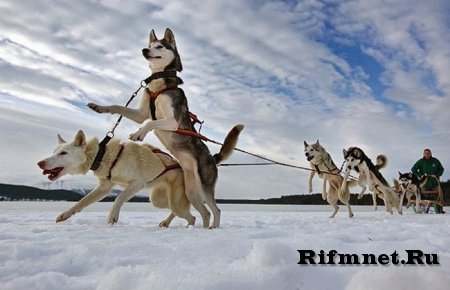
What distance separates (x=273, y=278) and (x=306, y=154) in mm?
7996

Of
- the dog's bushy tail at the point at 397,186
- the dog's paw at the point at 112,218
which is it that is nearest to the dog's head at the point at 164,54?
the dog's paw at the point at 112,218

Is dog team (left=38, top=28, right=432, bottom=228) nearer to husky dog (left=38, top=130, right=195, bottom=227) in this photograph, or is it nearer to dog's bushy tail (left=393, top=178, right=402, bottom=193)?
husky dog (left=38, top=130, right=195, bottom=227)

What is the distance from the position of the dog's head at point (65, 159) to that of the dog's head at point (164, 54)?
1254mm

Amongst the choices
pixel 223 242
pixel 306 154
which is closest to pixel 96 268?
pixel 223 242

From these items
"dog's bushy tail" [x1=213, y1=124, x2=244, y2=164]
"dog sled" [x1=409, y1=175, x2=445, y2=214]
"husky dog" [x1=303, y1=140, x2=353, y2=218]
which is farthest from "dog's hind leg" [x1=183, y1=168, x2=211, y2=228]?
"dog sled" [x1=409, y1=175, x2=445, y2=214]

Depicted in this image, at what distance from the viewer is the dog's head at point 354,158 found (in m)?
9.83

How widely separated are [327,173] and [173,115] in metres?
5.80

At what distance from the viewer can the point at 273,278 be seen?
176 centimetres

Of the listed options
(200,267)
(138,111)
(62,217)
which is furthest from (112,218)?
(200,267)

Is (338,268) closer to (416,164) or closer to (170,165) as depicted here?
(170,165)

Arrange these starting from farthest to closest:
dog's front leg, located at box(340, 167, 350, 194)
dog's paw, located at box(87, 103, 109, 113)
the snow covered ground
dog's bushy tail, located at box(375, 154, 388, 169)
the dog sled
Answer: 1. the dog sled
2. dog's bushy tail, located at box(375, 154, 388, 169)
3. dog's front leg, located at box(340, 167, 350, 194)
4. dog's paw, located at box(87, 103, 109, 113)
5. the snow covered ground

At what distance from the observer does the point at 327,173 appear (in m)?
9.49

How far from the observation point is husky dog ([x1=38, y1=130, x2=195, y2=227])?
486cm

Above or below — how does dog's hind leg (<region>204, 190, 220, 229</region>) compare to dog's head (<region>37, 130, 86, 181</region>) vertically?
below
